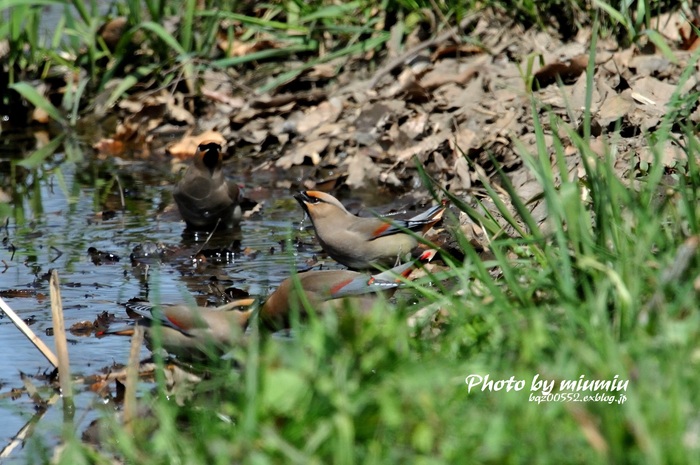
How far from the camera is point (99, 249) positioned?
679 centimetres

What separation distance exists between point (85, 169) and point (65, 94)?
1.77 meters

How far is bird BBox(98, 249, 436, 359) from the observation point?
4.50 meters

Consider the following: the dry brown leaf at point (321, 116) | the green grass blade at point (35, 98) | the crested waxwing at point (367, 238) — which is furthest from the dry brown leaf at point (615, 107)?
the green grass blade at point (35, 98)

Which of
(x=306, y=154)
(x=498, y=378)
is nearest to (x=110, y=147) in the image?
(x=306, y=154)

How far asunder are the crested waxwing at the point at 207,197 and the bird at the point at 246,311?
191 centimetres

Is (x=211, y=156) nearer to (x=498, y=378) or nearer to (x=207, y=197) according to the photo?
(x=207, y=197)

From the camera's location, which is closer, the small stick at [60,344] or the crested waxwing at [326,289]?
the small stick at [60,344]

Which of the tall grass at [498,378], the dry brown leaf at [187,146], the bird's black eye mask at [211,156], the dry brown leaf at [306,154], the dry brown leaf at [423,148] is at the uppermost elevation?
the tall grass at [498,378]

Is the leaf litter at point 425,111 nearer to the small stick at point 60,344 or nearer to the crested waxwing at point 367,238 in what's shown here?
the crested waxwing at point 367,238

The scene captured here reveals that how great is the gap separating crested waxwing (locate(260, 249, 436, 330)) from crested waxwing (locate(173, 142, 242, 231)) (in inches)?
79.2

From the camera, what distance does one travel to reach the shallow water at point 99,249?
4.84m

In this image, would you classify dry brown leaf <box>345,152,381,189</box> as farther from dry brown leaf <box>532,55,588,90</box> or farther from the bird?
the bird

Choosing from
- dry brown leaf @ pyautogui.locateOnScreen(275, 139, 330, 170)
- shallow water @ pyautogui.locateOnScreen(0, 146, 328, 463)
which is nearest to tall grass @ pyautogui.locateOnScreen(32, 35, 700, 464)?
shallow water @ pyautogui.locateOnScreen(0, 146, 328, 463)

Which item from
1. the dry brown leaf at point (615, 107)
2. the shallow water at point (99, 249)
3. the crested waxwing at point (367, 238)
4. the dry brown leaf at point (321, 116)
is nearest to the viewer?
the shallow water at point (99, 249)
